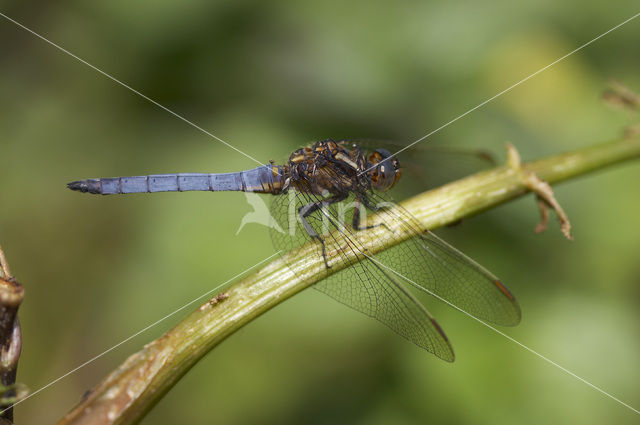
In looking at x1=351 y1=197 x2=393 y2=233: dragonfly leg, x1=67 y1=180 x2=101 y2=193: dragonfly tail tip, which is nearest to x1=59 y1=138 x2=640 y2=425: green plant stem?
x1=351 y1=197 x2=393 y2=233: dragonfly leg

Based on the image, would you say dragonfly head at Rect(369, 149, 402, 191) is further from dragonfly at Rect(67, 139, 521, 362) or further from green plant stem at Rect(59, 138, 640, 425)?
green plant stem at Rect(59, 138, 640, 425)

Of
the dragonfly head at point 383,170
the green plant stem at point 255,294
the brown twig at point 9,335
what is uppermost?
the dragonfly head at point 383,170

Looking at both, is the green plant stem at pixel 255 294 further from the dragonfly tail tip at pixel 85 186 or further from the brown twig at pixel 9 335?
the dragonfly tail tip at pixel 85 186

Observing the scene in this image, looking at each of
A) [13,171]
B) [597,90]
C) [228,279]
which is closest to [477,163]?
[597,90]

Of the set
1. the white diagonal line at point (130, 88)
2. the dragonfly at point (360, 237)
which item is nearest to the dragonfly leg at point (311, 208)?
the dragonfly at point (360, 237)

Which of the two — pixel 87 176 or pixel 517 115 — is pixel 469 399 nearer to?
pixel 517 115

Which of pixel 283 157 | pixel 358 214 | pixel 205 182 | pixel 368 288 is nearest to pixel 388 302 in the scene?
pixel 368 288
